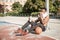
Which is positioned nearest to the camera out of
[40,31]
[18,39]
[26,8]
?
[18,39]

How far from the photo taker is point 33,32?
9.23 metres

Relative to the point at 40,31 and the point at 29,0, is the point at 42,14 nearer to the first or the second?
the point at 40,31

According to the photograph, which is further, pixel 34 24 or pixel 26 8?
pixel 26 8

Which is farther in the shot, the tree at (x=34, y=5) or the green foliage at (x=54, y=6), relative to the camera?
the tree at (x=34, y=5)

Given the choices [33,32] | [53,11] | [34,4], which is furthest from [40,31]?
[34,4]

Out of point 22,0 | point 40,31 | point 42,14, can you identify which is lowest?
point 22,0

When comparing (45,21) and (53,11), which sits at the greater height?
(45,21)

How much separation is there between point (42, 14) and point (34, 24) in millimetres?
633

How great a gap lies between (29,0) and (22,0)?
84.3 ft

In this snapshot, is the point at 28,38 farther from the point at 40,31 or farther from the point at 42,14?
the point at 42,14

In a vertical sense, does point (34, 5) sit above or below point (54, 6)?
above

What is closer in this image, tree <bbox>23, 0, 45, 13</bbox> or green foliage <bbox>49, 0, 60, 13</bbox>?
green foliage <bbox>49, 0, 60, 13</bbox>

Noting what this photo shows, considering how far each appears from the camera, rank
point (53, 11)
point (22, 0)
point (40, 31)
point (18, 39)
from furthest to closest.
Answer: point (22, 0), point (53, 11), point (40, 31), point (18, 39)

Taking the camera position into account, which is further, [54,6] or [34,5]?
[34,5]
